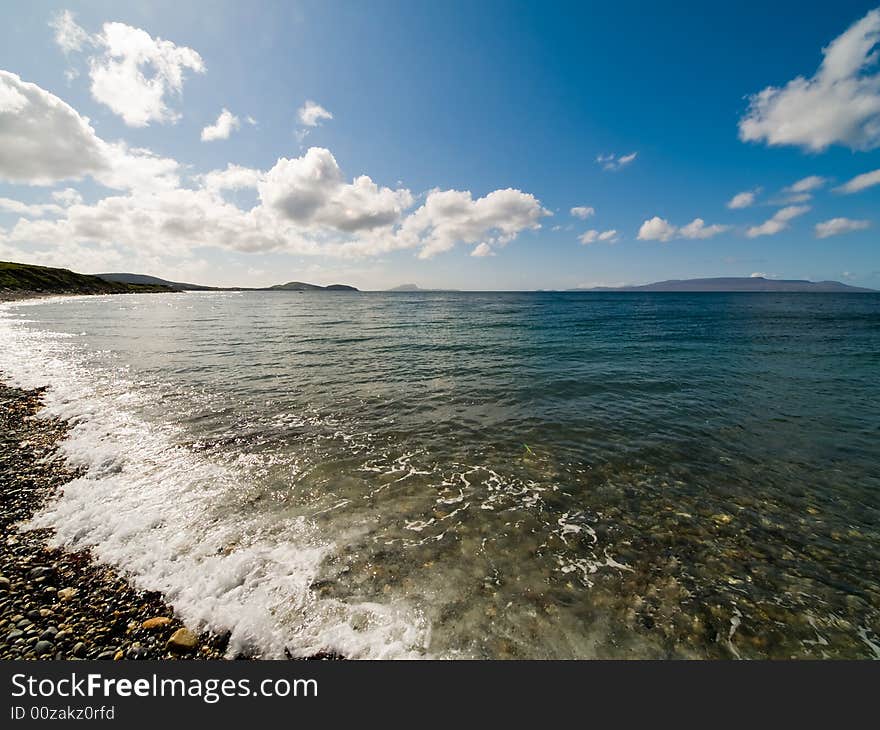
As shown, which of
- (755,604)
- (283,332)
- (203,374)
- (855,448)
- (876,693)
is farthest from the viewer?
(283,332)

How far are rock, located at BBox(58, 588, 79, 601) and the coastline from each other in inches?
0.4

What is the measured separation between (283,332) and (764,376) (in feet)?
162

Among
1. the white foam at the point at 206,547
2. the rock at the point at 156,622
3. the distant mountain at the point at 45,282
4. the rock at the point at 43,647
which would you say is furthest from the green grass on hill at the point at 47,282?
the rock at the point at 156,622

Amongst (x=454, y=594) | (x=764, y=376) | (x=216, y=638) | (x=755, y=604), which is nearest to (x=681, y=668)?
(x=755, y=604)

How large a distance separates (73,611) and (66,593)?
2.11ft

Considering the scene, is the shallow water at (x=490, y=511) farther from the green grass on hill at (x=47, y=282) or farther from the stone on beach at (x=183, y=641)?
the green grass on hill at (x=47, y=282)

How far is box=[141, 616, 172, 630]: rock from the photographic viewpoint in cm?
568

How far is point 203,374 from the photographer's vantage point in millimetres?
22828

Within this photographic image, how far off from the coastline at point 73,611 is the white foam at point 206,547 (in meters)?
0.26

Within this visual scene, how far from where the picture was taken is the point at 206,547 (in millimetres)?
7523

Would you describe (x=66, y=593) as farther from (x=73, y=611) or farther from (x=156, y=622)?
(x=156, y=622)

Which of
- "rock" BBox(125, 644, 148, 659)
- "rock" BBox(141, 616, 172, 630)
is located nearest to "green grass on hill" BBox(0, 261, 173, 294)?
"rock" BBox(141, 616, 172, 630)

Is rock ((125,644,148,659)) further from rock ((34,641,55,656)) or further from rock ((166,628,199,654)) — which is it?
rock ((34,641,55,656))

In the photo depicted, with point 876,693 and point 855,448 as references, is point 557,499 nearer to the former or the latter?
point 876,693
